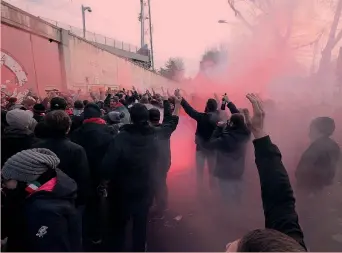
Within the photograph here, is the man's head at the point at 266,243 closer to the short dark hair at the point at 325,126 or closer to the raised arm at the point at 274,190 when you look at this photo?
the raised arm at the point at 274,190

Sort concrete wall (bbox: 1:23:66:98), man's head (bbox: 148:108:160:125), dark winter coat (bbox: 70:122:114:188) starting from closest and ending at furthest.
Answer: dark winter coat (bbox: 70:122:114:188)
man's head (bbox: 148:108:160:125)
concrete wall (bbox: 1:23:66:98)

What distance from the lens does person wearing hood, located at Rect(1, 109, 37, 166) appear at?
3.37 m

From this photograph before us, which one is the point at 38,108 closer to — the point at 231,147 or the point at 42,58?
the point at 231,147

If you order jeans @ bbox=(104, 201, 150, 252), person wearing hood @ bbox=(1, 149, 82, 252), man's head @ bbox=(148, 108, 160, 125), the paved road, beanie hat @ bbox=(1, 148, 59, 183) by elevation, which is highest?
man's head @ bbox=(148, 108, 160, 125)

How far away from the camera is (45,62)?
11.6 meters

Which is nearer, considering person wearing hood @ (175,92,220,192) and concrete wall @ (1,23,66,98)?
person wearing hood @ (175,92,220,192)

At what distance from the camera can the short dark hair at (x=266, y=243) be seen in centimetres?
107

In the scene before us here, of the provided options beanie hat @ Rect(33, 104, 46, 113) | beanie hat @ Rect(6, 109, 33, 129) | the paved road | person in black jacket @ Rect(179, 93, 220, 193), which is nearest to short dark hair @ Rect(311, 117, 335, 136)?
the paved road

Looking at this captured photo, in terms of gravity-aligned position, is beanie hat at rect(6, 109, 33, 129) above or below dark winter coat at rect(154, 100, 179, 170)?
above

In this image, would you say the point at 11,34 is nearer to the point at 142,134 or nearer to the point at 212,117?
the point at 212,117

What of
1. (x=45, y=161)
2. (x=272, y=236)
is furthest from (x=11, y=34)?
(x=272, y=236)

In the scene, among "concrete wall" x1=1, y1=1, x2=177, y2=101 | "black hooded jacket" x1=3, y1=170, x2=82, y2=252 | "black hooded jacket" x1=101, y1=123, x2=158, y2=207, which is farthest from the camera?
"concrete wall" x1=1, y1=1, x2=177, y2=101

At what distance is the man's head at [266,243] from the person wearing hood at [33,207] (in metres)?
1.29

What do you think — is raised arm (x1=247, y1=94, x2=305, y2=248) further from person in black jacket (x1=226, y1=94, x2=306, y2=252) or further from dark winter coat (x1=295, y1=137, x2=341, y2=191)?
dark winter coat (x1=295, y1=137, x2=341, y2=191)
